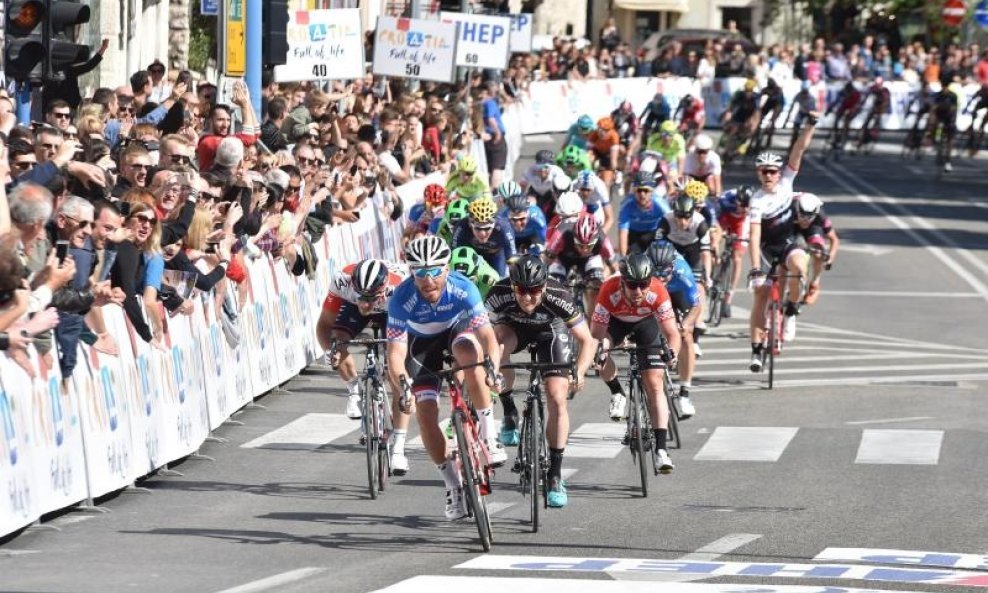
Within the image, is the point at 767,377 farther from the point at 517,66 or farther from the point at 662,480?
the point at 517,66

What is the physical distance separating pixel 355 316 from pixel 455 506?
2908 millimetres

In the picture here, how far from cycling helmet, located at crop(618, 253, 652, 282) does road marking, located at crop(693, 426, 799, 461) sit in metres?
1.72

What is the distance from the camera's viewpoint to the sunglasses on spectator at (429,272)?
1350cm

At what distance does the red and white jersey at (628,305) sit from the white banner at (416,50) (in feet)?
51.8

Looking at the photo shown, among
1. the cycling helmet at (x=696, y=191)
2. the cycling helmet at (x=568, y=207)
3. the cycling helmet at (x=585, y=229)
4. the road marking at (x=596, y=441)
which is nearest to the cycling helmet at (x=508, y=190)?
the cycling helmet at (x=568, y=207)

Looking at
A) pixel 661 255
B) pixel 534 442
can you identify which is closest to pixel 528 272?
pixel 534 442

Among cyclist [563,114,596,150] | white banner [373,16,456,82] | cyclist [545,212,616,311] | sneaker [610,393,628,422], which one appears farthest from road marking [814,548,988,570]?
cyclist [563,114,596,150]

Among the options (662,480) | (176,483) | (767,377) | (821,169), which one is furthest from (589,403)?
(821,169)

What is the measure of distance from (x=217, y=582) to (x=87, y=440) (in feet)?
8.82

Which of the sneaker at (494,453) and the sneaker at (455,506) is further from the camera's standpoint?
the sneaker at (494,453)

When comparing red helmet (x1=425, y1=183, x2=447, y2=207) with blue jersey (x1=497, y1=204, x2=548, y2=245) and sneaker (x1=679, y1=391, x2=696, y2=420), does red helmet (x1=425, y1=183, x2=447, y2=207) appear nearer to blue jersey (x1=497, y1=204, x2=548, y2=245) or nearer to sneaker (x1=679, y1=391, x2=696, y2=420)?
blue jersey (x1=497, y1=204, x2=548, y2=245)

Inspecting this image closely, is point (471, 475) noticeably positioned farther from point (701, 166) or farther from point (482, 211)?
point (701, 166)

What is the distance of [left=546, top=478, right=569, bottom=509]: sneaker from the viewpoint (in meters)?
14.0

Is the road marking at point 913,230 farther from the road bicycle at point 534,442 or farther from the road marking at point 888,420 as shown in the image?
the road bicycle at point 534,442
